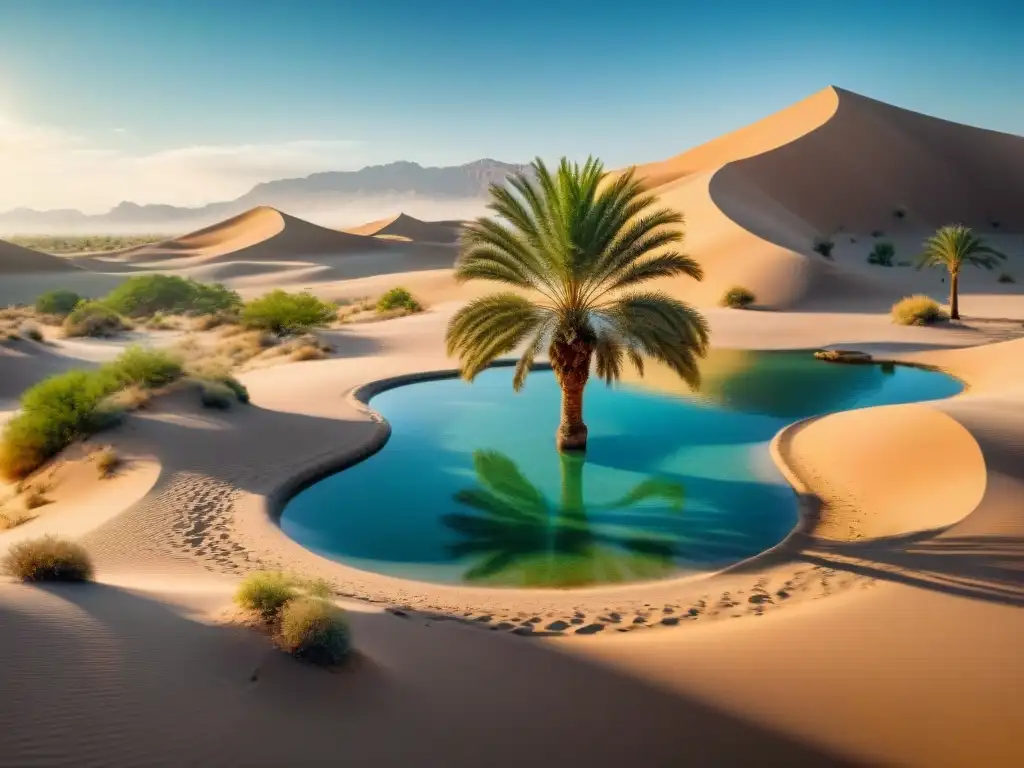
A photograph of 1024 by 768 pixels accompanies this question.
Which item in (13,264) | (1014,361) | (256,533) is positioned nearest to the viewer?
(256,533)

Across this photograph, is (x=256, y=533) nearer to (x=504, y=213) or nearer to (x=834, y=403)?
(x=504, y=213)

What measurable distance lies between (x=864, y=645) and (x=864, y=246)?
56185 mm

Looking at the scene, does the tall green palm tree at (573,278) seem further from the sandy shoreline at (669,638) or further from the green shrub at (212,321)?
the green shrub at (212,321)

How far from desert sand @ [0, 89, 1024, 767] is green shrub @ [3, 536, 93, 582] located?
28cm

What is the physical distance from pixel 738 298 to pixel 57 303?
104ft

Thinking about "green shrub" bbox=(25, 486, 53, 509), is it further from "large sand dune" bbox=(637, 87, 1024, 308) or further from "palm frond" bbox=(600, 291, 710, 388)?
"large sand dune" bbox=(637, 87, 1024, 308)

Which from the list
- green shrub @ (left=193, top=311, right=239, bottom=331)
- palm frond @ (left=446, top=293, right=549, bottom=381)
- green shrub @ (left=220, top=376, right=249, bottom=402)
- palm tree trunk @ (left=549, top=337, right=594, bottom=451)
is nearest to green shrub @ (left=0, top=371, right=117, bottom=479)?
green shrub @ (left=220, top=376, right=249, bottom=402)

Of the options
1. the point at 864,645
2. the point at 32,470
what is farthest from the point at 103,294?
the point at 864,645

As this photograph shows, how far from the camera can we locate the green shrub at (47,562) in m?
6.37

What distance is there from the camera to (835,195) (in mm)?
63375

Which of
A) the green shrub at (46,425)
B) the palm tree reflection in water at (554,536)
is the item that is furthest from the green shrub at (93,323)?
the palm tree reflection in water at (554,536)

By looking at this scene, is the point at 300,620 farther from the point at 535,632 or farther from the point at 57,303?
the point at 57,303

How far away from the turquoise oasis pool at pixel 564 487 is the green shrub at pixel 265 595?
3.20 m

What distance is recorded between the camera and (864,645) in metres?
6.44
